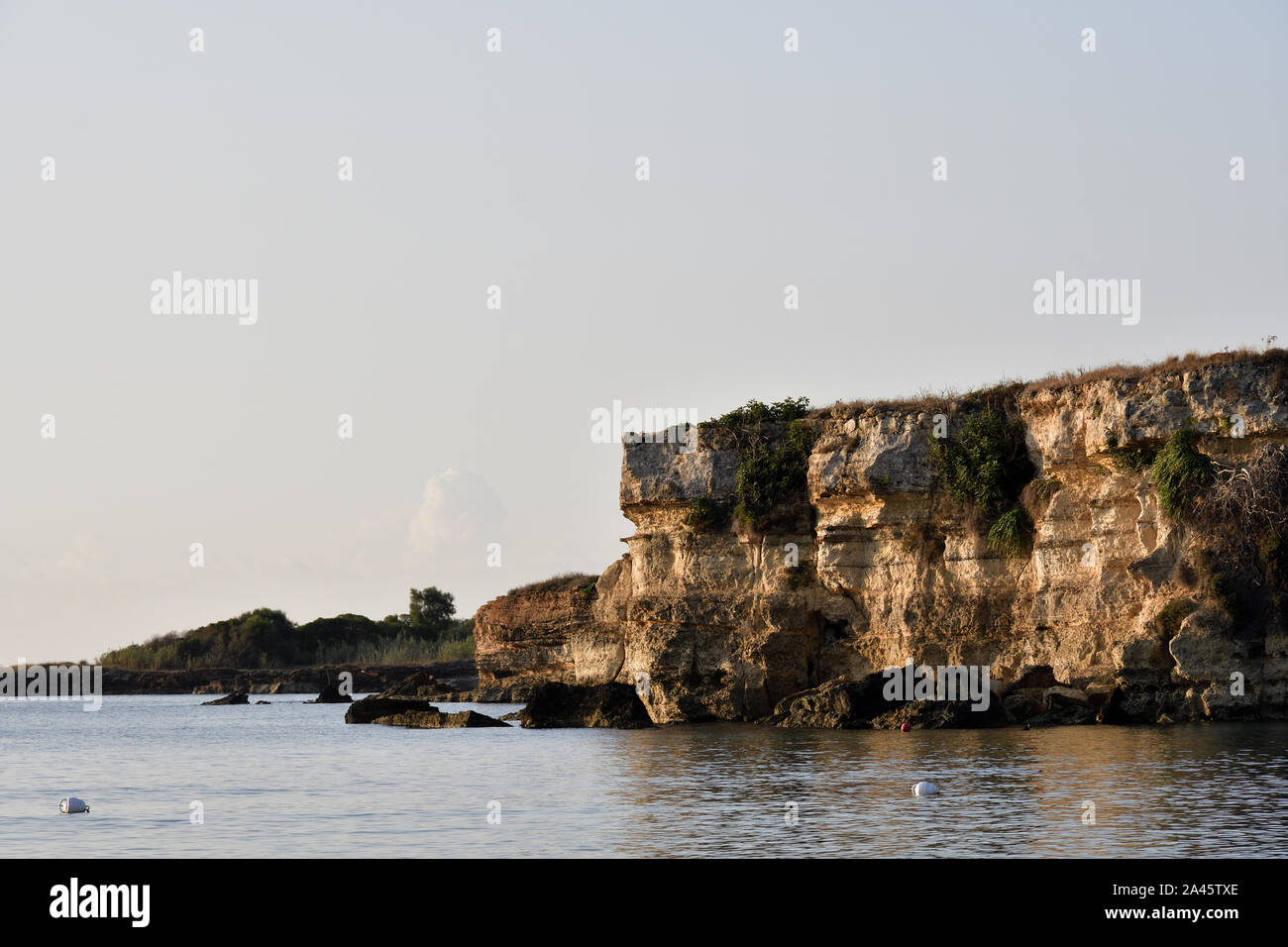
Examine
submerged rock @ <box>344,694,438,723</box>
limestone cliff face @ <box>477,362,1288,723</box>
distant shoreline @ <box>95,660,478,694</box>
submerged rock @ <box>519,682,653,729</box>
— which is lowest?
distant shoreline @ <box>95,660,478,694</box>

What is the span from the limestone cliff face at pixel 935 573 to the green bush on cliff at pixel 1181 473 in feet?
1.37

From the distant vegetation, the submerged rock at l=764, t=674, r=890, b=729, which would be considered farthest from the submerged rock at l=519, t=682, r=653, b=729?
the distant vegetation

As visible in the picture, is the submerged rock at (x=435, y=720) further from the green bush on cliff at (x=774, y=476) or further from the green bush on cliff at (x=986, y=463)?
the green bush on cliff at (x=986, y=463)

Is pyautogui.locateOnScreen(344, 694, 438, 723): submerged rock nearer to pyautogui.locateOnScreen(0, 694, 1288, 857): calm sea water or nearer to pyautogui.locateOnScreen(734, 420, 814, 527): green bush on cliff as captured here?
pyautogui.locateOnScreen(0, 694, 1288, 857): calm sea water

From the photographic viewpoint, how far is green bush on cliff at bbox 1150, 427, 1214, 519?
121ft

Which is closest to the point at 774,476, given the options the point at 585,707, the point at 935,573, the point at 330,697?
the point at 935,573

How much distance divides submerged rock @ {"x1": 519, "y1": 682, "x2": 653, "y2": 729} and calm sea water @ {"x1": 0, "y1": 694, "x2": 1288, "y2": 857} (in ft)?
13.8

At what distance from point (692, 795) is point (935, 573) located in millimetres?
19882

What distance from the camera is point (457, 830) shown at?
21766 millimetres

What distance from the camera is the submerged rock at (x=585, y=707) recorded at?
46.1 meters

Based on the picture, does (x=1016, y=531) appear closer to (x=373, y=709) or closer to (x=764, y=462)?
(x=764, y=462)
